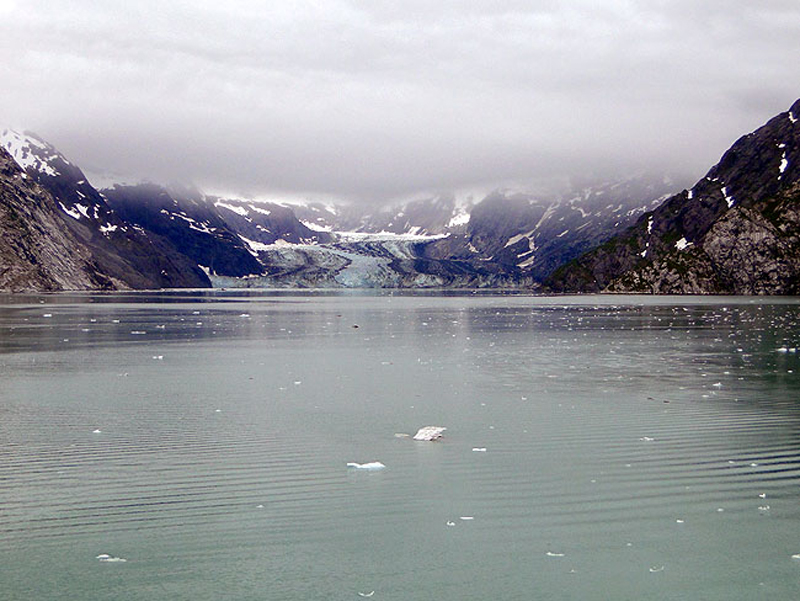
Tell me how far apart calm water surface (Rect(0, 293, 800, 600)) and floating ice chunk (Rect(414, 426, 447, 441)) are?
744mm

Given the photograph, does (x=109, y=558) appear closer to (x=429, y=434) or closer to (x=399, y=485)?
(x=399, y=485)

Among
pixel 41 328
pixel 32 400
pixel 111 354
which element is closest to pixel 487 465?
pixel 32 400

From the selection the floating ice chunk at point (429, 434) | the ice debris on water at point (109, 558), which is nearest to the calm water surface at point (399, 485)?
the ice debris on water at point (109, 558)

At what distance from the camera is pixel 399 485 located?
14.8m

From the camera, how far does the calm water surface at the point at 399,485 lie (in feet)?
34.5

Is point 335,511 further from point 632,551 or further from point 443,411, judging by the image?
point 443,411

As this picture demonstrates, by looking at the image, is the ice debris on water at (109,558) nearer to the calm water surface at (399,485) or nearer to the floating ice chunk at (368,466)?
the calm water surface at (399,485)

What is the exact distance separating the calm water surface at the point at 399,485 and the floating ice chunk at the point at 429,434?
74cm

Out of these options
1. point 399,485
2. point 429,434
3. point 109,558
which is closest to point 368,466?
point 399,485

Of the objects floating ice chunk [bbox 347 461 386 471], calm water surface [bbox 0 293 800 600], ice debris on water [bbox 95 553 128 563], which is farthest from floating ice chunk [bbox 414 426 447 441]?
ice debris on water [bbox 95 553 128 563]

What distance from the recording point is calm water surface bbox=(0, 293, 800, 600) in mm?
10508

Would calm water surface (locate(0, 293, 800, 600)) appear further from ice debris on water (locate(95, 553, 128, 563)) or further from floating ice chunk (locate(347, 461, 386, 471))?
floating ice chunk (locate(347, 461, 386, 471))

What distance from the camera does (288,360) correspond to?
37.8m

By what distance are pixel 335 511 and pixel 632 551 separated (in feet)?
15.2
